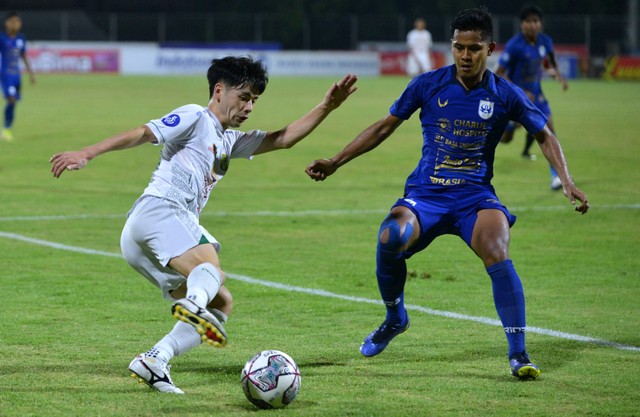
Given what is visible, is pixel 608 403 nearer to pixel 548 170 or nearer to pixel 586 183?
pixel 586 183

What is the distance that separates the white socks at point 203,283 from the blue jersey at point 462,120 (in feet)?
5.38

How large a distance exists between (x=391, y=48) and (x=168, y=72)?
1071 cm

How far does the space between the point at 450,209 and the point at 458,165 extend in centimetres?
29

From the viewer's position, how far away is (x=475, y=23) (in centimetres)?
652

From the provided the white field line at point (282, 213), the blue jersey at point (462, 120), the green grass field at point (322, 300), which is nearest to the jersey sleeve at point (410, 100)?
the blue jersey at point (462, 120)

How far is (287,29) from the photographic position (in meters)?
59.2

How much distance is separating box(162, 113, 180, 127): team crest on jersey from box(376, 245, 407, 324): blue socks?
4.84 ft

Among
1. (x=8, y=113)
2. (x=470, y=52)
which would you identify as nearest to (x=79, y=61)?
(x=8, y=113)

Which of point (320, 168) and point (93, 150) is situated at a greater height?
point (93, 150)

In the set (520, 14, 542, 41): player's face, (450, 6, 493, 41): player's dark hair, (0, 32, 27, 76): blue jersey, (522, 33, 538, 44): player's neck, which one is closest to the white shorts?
(450, 6, 493, 41): player's dark hair

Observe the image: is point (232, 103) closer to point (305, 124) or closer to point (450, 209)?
point (305, 124)

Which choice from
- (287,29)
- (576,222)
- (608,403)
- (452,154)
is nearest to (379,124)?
(452,154)

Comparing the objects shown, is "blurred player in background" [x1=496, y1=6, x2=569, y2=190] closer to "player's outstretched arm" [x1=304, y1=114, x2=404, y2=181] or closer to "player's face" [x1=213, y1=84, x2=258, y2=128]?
"player's outstretched arm" [x1=304, y1=114, x2=404, y2=181]

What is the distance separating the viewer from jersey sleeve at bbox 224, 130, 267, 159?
21.3 ft
